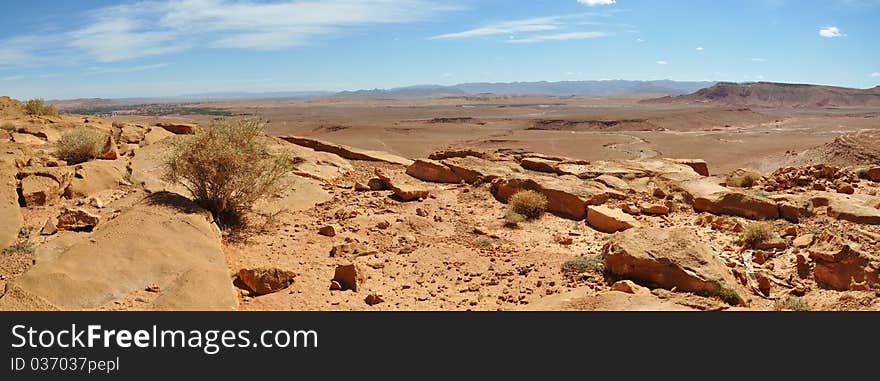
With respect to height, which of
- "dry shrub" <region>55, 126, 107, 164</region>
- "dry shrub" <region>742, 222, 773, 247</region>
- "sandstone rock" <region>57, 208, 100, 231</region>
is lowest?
"dry shrub" <region>742, 222, 773, 247</region>

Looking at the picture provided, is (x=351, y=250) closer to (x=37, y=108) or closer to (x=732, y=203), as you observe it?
(x=732, y=203)

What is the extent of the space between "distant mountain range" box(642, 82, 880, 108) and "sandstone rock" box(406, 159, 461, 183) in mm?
119583

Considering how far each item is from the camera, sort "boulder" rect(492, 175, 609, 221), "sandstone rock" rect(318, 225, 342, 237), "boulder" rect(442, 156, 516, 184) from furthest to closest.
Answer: "boulder" rect(442, 156, 516, 184), "boulder" rect(492, 175, 609, 221), "sandstone rock" rect(318, 225, 342, 237)

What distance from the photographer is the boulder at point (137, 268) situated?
4914 millimetres

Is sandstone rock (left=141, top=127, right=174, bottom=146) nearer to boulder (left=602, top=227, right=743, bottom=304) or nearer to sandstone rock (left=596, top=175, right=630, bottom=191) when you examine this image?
boulder (left=602, top=227, right=743, bottom=304)

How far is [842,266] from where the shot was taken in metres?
7.28

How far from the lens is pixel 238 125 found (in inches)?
336

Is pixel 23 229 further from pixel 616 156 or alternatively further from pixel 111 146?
pixel 616 156

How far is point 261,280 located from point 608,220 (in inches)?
252

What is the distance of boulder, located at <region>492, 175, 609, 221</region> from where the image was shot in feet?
36.0

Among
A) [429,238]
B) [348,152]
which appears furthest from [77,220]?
[348,152]

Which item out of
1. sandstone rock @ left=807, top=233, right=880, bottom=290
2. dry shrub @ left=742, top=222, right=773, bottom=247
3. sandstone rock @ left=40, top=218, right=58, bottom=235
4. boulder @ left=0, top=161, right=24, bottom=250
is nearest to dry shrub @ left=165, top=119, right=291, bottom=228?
sandstone rock @ left=40, top=218, right=58, bottom=235

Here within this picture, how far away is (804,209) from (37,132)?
15.8 m
